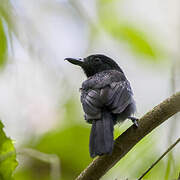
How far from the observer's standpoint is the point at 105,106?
11.8ft

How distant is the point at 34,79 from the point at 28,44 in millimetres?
433

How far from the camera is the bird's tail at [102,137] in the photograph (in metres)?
2.89

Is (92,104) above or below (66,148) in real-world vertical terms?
above

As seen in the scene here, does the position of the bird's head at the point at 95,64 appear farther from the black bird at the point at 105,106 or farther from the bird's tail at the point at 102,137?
the bird's tail at the point at 102,137

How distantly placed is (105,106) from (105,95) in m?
0.17

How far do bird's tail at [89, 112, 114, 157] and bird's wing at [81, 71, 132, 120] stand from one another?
0.07 meters

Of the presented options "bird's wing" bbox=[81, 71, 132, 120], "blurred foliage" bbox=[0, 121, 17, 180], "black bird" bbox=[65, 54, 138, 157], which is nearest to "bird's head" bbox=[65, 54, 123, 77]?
"black bird" bbox=[65, 54, 138, 157]

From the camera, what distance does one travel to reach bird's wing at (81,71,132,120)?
3.55 meters

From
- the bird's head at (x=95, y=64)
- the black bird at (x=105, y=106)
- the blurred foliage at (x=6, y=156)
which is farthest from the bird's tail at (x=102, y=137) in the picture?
the bird's head at (x=95, y=64)

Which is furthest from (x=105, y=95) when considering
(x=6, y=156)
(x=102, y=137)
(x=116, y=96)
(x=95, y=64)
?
(x=95, y=64)

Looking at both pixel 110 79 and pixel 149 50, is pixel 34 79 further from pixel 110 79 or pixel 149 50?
pixel 149 50

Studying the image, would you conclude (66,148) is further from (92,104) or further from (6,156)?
(6,156)

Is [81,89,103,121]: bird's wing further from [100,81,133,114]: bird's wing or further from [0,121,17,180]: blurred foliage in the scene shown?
[0,121,17,180]: blurred foliage

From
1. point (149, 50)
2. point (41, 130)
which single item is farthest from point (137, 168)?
point (149, 50)
